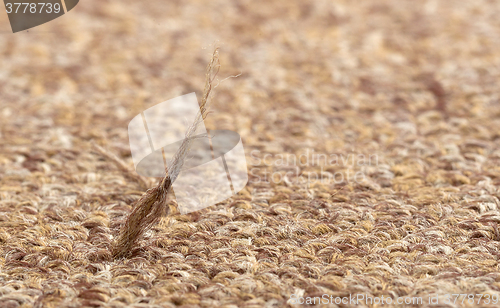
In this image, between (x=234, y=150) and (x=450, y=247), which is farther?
(x=234, y=150)

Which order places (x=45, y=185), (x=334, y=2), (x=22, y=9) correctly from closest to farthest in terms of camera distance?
1. (x=45, y=185)
2. (x=22, y=9)
3. (x=334, y=2)

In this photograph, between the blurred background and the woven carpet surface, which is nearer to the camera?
the woven carpet surface

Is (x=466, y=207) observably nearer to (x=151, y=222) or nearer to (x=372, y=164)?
(x=372, y=164)

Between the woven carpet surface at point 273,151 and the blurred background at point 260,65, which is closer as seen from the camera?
the woven carpet surface at point 273,151

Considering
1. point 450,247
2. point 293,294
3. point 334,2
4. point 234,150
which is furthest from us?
point 334,2

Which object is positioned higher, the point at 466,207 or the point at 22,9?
the point at 22,9

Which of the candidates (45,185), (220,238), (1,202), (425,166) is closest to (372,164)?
(425,166)

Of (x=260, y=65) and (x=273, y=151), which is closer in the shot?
(x=273, y=151)

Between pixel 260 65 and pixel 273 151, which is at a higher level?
pixel 260 65
